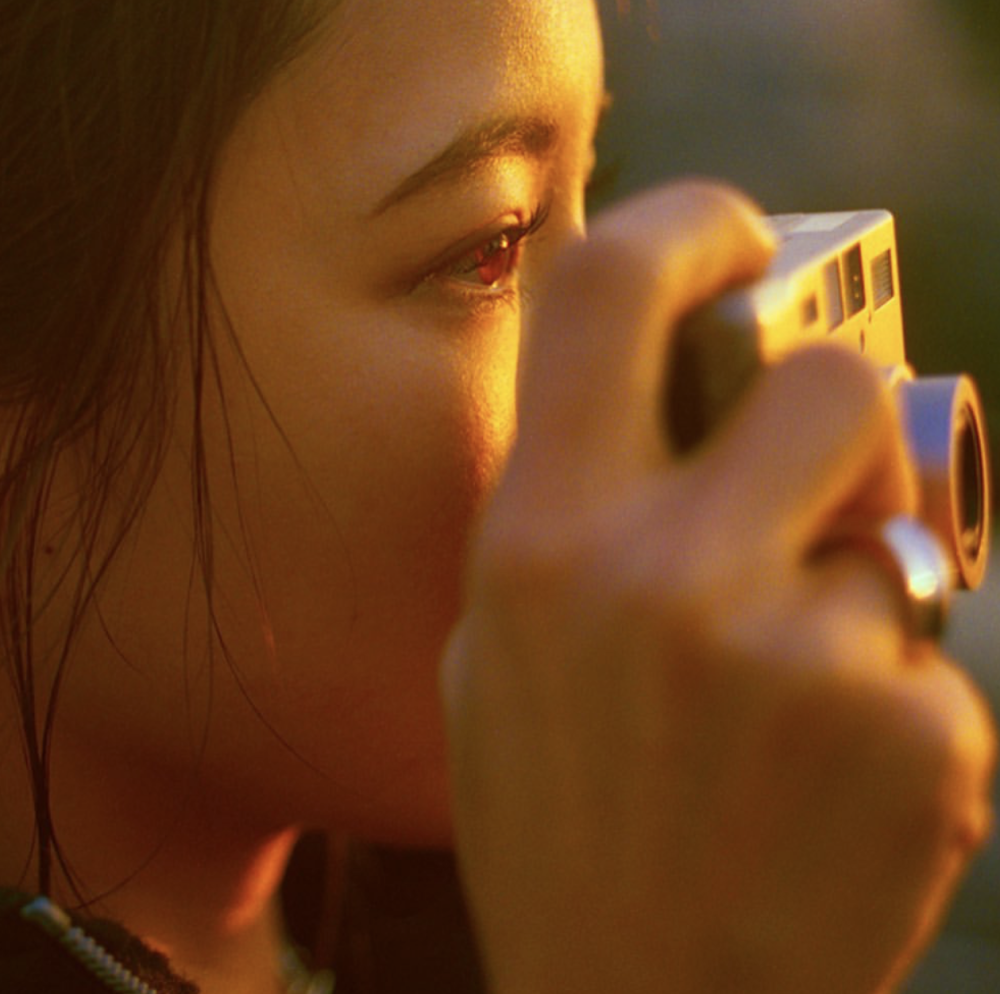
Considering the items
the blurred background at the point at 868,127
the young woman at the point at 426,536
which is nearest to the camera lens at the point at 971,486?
the young woman at the point at 426,536

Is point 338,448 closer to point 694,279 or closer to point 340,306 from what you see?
point 340,306

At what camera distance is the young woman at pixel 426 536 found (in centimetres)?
34

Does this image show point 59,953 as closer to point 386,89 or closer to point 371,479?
point 371,479

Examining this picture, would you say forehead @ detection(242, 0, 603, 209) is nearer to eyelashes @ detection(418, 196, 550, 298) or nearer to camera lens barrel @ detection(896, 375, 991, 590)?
eyelashes @ detection(418, 196, 550, 298)

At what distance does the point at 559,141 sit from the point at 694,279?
225 mm

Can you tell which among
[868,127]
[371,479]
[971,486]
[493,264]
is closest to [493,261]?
[493,264]

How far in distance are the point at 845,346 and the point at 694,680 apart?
10 cm

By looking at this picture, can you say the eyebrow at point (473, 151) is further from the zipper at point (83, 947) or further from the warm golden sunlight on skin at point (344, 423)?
the zipper at point (83, 947)

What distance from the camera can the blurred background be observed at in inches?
58.8

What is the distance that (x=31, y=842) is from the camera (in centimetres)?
60

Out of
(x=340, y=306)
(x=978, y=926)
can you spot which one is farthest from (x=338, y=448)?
(x=978, y=926)

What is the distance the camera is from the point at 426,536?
1.87 ft

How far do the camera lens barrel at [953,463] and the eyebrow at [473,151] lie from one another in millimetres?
171

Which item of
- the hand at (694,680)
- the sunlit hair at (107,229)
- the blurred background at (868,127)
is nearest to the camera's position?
the hand at (694,680)
